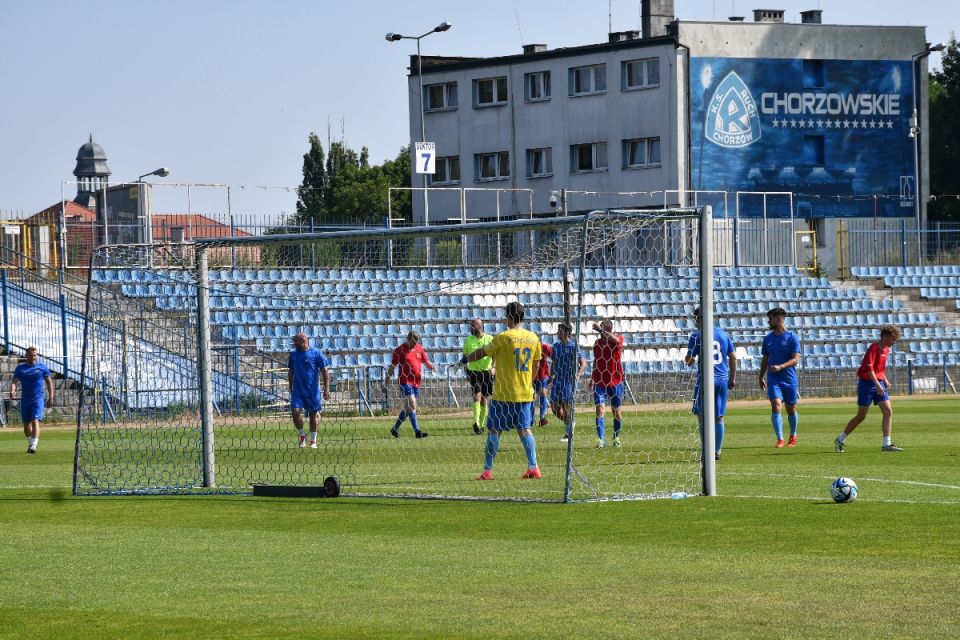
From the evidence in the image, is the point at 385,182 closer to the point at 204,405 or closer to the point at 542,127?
the point at 542,127

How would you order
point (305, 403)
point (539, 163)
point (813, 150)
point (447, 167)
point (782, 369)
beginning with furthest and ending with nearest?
point (447, 167)
point (539, 163)
point (813, 150)
point (305, 403)
point (782, 369)

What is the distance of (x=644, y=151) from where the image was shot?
59.8m

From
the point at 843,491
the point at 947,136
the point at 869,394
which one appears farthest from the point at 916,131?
the point at 843,491

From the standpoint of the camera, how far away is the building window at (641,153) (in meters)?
59.4

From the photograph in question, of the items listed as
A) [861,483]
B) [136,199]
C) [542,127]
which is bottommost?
[861,483]

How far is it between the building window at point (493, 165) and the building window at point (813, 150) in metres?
12.5

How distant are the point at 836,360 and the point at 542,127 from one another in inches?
1021

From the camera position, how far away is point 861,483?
50.3ft

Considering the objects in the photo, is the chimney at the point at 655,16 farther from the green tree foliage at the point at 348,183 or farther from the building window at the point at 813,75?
the green tree foliage at the point at 348,183

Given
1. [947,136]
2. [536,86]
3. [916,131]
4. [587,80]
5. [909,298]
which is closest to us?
[909,298]

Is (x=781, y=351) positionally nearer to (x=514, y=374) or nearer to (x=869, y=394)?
(x=869, y=394)

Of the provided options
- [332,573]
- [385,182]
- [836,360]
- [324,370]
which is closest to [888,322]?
[836,360]

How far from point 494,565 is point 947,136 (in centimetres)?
6489

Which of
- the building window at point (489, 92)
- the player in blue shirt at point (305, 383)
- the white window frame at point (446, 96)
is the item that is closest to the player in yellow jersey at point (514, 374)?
the player in blue shirt at point (305, 383)
